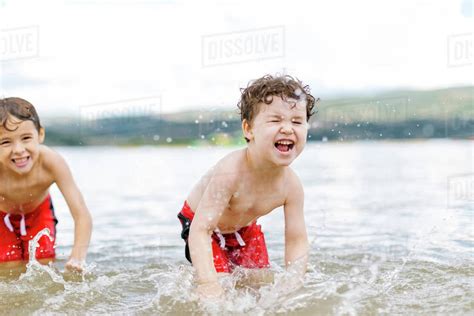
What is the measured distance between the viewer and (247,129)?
3.66m

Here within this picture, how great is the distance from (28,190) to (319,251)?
2.17 meters

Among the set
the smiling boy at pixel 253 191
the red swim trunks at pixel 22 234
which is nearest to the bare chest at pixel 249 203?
the smiling boy at pixel 253 191

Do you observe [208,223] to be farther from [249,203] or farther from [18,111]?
[18,111]

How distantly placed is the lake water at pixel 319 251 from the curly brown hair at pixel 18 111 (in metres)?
0.96

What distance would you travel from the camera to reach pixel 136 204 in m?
8.32

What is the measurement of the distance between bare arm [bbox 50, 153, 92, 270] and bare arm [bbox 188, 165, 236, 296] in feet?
3.89

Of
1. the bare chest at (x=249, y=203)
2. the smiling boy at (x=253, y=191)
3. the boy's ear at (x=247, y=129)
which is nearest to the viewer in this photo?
the smiling boy at (x=253, y=191)

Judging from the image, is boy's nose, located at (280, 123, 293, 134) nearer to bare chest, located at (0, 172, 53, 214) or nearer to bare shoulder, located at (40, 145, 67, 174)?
bare shoulder, located at (40, 145, 67, 174)

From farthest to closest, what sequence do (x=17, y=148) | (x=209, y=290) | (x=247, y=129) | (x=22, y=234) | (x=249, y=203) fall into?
1. (x=22, y=234)
2. (x=17, y=148)
3. (x=249, y=203)
4. (x=247, y=129)
5. (x=209, y=290)

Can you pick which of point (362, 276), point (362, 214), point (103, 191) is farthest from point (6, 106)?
point (103, 191)

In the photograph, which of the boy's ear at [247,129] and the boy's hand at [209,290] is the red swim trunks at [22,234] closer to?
the boy's hand at [209,290]

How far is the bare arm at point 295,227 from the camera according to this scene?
383 cm

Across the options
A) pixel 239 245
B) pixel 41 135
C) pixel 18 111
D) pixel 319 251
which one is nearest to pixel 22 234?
pixel 41 135

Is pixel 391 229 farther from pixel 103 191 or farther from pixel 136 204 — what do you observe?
pixel 103 191
